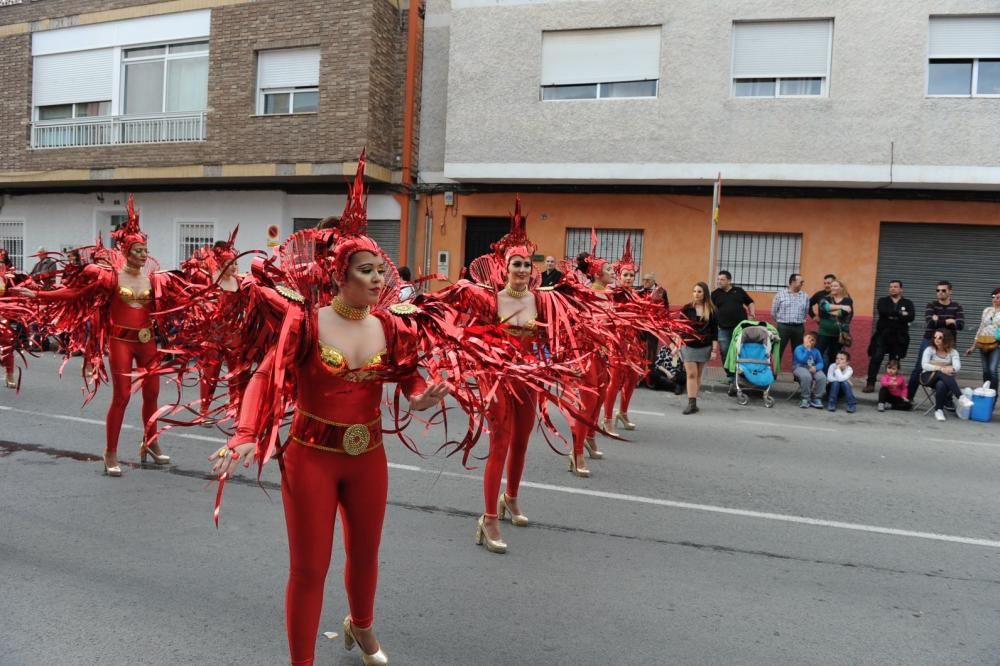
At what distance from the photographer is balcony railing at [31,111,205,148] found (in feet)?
60.8

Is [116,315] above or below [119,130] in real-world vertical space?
below

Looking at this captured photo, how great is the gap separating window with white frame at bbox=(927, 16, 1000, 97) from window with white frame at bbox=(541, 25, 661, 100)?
5014 millimetres

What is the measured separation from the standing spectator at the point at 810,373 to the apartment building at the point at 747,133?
3.54 metres

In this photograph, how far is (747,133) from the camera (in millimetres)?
14609

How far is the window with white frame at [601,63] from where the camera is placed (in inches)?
610

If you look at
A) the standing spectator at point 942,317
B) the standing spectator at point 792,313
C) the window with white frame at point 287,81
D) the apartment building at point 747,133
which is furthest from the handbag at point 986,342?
the window with white frame at point 287,81

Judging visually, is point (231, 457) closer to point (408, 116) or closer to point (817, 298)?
point (817, 298)

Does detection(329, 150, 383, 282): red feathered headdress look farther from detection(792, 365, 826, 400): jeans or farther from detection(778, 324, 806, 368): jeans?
detection(778, 324, 806, 368): jeans

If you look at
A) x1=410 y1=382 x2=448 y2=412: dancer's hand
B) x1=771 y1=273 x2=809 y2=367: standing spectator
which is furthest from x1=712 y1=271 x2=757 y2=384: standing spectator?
x1=410 y1=382 x2=448 y2=412: dancer's hand

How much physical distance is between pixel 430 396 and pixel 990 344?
11.2 m

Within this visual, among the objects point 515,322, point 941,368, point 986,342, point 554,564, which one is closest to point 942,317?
point 986,342

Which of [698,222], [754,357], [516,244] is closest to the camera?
[516,244]

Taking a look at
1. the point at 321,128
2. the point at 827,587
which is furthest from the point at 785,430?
the point at 321,128

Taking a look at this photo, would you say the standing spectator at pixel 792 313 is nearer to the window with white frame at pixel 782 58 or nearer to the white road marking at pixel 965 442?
the white road marking at pixel 965 442
